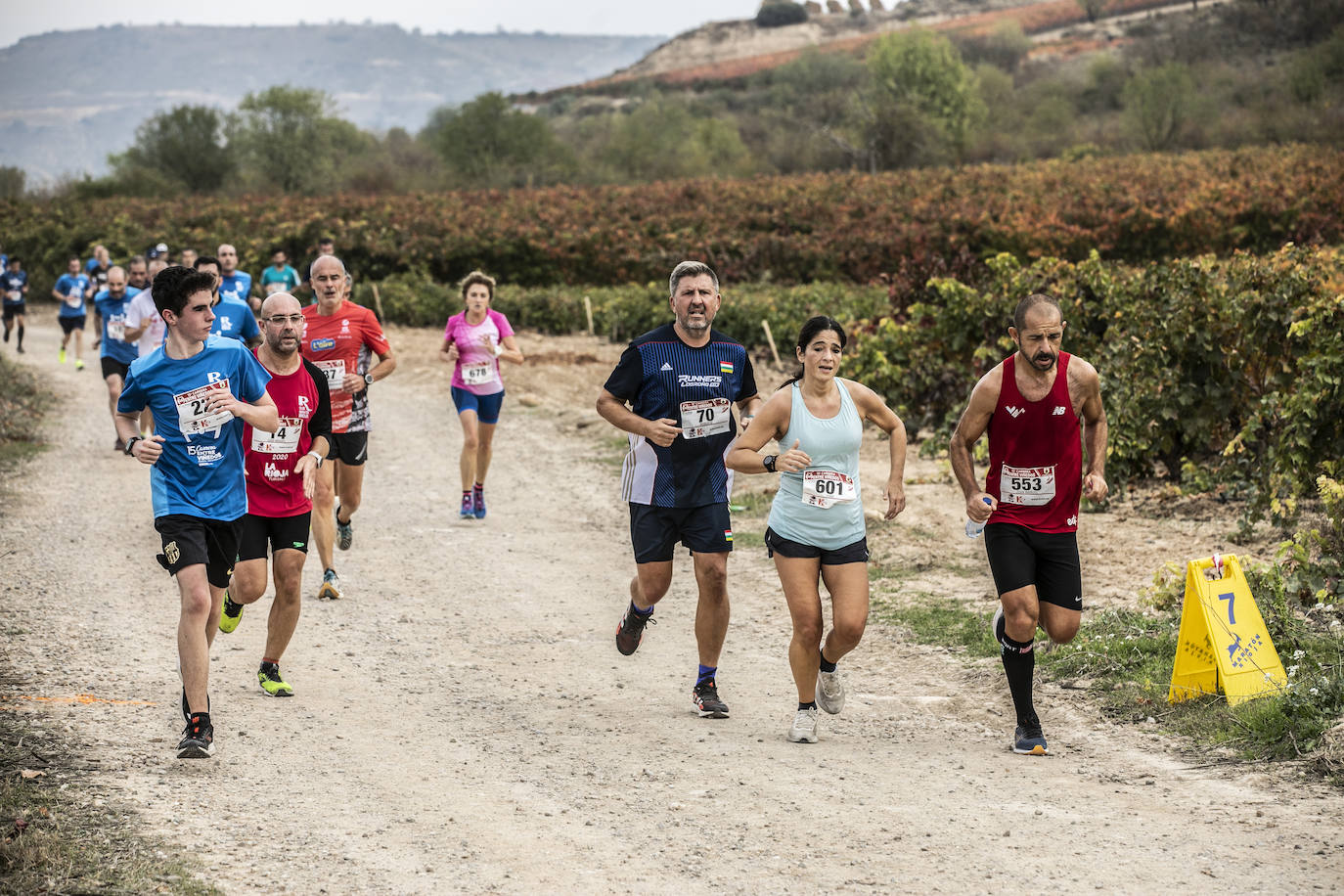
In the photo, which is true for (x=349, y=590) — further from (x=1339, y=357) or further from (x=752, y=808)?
(x=1339, y=357)

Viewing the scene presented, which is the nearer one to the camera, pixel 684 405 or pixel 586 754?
pixel 586 754

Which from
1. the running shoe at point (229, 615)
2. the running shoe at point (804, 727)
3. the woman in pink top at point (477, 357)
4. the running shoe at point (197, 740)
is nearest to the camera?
the running shoe at point (197, 740)

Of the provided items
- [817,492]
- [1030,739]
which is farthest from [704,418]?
[1030,739]

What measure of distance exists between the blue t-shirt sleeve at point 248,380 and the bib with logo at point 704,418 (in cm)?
204

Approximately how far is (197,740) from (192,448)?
1.31 m

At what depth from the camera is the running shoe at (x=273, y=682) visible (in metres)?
6.91

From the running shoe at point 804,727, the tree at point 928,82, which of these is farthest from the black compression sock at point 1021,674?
the tree at point 928,82

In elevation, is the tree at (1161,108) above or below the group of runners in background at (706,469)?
above

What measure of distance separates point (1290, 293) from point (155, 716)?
8.52m

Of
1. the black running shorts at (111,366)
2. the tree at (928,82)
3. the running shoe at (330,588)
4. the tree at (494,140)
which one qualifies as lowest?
the running shoe at (330,588)

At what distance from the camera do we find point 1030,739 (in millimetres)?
6039

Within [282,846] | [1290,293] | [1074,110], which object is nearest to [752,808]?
[282,846]

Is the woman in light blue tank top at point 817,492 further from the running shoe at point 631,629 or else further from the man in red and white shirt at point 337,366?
the man in red and white shirt at point 337,366

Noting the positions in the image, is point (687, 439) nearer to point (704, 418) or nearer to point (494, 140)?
point (704, 418)
